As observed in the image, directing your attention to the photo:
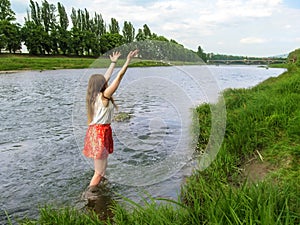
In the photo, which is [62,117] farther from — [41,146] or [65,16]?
[65,16]

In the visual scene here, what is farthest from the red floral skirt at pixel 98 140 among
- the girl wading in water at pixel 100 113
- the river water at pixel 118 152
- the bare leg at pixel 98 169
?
the river water at pixel 118 152

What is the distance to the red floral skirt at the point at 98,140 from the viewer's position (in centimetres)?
405

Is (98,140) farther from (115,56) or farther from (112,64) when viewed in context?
(115,56)

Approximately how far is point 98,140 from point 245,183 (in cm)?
215

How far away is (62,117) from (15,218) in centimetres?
741

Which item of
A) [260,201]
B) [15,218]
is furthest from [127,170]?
[260,201]

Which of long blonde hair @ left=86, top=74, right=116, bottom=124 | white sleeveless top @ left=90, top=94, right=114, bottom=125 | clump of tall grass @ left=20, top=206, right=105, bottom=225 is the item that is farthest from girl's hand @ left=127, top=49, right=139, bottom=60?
clump of tall grass @ left=20, top=206, right=105, bottom=225

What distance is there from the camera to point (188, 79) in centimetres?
383

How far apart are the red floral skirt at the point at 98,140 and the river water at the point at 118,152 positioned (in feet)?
1.10

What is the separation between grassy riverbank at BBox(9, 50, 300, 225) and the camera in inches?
100

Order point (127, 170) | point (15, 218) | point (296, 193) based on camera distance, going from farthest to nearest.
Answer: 1. point (127, 170)
2. point (15, 218)
3. point (296, 193)

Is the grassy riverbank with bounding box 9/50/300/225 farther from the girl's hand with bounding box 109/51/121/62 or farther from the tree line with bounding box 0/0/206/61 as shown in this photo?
the tree line with bounding box 0/0/206/61

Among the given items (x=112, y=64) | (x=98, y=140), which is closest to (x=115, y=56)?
(x=112, y=64)

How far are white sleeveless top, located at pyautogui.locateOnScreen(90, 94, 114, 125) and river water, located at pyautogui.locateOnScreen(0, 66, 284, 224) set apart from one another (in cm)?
30
